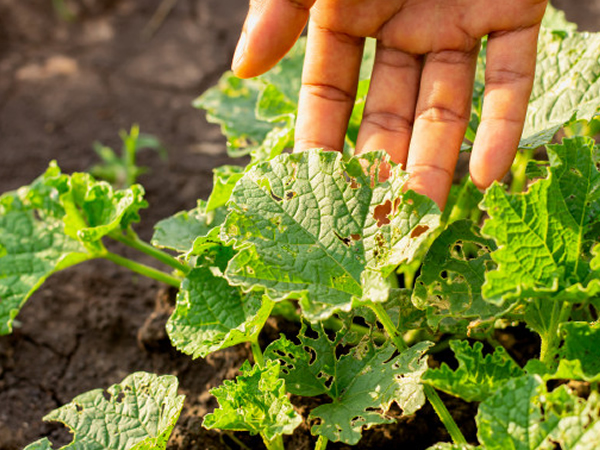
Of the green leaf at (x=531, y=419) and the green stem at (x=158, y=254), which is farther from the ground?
the green stem at (x=158, y=254)

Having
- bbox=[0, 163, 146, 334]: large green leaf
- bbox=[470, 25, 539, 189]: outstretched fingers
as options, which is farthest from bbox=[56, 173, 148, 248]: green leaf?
bbox=[470, 25, 539, 189]: outstretched fingers

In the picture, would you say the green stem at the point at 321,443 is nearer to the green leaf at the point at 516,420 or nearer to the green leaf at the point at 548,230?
the green leaf at the point at 516,420

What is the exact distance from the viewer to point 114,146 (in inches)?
170

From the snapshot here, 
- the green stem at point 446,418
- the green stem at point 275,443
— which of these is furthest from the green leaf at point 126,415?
the green stem at point 446,418

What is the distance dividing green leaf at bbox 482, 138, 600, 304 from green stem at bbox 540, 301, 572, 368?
0.14 metres

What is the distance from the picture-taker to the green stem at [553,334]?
1.95 m

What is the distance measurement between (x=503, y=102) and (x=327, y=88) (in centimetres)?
63

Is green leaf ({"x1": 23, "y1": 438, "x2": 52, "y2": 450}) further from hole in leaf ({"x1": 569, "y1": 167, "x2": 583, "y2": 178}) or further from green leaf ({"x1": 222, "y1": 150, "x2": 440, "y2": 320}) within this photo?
hole in leaf ({"x1": 569, "y1": 167, "x2": 583, "y2": 178})

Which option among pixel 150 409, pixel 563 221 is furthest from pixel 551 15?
pixel 150 409

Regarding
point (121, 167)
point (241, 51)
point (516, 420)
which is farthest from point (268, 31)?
point (121, 167)

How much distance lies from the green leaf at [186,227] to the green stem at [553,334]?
3.87 feet

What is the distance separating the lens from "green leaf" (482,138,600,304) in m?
1.76

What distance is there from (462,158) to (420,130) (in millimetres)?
1456

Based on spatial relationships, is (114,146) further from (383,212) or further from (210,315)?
(383,212)
